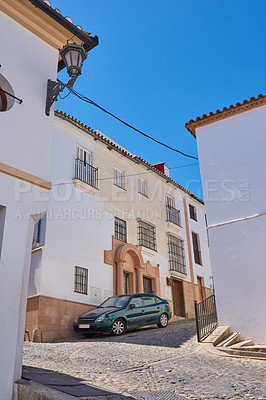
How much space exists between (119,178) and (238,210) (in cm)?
862

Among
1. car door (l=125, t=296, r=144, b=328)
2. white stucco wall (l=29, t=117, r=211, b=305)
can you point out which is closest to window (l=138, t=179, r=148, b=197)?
white stucco wall (l=29, t=117, r=211, b=305)

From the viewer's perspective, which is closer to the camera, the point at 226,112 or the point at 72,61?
the point at 72,61

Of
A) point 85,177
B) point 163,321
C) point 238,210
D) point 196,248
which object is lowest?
point 163,321

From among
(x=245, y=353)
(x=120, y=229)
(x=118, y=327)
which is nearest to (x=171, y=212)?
(x=120, y=229)

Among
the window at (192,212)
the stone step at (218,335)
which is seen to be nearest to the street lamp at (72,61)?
the stone step at (218,335)

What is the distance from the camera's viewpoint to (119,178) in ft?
64.1

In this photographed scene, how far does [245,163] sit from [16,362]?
9.41 m

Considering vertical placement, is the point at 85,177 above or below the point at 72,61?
above

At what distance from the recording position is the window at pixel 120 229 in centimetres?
1831

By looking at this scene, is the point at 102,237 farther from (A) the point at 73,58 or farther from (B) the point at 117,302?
(A) the point at 73,58

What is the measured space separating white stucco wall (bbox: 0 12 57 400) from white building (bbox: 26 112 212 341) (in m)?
8.75

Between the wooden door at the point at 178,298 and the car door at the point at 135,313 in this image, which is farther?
the wooden door at the point at 178,298

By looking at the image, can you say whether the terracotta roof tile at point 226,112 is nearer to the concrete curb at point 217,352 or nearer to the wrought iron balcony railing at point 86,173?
the wrought iron balcony railing at point 86,173

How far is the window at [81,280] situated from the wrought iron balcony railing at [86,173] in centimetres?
372
